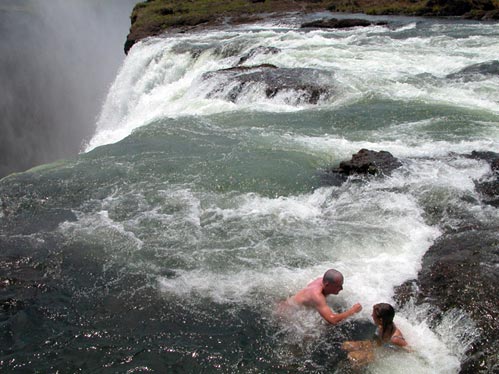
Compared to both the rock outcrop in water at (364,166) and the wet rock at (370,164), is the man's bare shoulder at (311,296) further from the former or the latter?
the wet rock at (370,164)

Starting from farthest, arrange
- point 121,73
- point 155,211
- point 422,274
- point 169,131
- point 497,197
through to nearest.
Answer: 1. point 121,73
2. point 169,131
3. point 155,211
4. point 497,197
5. point 422,274

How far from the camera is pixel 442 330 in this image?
211 inches

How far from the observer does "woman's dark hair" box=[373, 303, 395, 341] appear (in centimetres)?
506

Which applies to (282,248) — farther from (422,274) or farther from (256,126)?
(256,126)

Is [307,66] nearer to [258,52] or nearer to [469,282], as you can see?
[258,52]

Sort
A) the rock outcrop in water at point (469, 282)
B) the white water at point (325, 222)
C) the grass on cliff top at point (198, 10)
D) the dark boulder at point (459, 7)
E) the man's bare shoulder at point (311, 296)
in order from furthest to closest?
the grass on cliff top at point (198, 10) < the dark boulder at point (459, 7) < the white water at point (325, 222) < the man's bare shoulder at point (311, 296) < the rock outcrop in water at point (469, 282)

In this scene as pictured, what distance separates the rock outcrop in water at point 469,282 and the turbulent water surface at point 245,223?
0.16 m

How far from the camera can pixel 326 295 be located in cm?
566

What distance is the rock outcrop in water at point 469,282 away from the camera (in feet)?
16.3

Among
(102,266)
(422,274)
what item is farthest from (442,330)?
(102,266)

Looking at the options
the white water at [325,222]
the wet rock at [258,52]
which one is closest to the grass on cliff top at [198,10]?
the wet rock at [258,52]

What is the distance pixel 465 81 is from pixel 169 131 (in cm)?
911

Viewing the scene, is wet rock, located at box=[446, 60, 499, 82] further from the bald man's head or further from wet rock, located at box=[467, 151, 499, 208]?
the bald man's head

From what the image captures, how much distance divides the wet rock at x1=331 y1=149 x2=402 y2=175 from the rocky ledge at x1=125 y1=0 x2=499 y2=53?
67.9 feet
